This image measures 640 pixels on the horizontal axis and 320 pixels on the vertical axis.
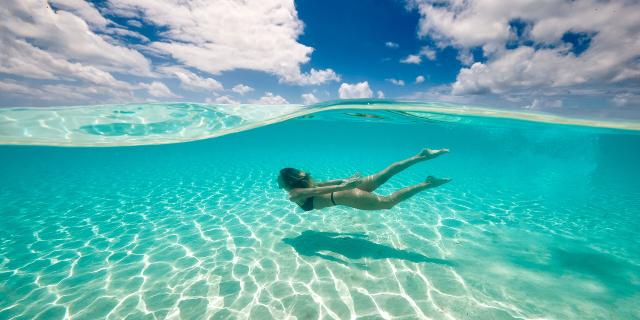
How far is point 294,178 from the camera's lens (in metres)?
5.91

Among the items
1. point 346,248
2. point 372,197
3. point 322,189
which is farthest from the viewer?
point 346,248

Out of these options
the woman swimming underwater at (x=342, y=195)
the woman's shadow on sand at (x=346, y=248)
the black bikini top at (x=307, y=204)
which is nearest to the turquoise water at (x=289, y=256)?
the woman's shadow on sand at (x=346, y=248)

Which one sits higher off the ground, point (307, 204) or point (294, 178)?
point (294, 178)

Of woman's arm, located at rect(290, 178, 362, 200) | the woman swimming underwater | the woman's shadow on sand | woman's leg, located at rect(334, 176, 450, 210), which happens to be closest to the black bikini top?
the woman swimming underwater

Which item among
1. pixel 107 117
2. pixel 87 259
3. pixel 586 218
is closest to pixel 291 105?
pixel 107 117

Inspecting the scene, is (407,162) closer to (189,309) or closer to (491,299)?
(491,299)

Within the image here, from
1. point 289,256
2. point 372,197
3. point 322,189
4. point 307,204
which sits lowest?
point 289,256

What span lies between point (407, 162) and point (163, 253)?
689 cm

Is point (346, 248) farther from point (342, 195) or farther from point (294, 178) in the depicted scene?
point (294, 178)

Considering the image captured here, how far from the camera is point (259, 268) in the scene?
217 inches

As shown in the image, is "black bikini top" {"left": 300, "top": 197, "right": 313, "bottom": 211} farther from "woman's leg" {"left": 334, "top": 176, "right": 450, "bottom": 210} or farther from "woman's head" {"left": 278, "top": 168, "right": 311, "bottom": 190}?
"woman's leg" {"left": 334, "top": 176, "right": 450, "bottom": 210}

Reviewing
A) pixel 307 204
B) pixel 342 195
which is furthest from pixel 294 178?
pixel 342 195

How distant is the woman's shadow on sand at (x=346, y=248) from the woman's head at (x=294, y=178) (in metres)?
1.72

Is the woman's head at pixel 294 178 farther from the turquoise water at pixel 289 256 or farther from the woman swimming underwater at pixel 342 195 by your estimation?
the turquoise water at pixel 289 256
